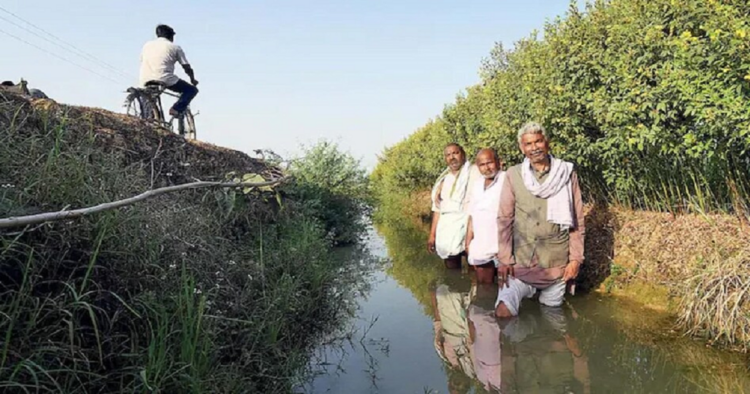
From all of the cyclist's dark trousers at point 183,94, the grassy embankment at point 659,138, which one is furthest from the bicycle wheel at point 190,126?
the grassy embankment at point 659,138

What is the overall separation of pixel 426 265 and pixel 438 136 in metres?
6.67

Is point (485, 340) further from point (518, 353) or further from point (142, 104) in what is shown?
point (142, 104)

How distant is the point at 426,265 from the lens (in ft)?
22.9

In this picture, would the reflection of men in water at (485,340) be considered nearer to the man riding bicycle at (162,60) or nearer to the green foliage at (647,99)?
the green foliage at (647,99)

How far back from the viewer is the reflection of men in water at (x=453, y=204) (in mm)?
5773

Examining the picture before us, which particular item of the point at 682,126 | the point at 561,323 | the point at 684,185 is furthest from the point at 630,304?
the point at 682,126

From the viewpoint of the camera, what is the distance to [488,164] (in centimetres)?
502

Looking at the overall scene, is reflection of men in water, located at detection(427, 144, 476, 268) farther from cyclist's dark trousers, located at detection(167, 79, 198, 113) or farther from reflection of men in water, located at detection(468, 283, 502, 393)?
cyclist's dark trousers, located at detection(167, 79, 198, 113)

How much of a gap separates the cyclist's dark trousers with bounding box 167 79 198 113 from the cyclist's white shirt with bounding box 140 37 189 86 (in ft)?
0.77

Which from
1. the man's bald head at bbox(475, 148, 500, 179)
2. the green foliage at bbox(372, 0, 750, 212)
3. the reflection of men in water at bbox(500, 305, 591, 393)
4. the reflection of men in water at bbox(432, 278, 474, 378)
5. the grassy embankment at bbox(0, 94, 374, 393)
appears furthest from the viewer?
the man's bald head at bbox(475, 148, 500, 179)

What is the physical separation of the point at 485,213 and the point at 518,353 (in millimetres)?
2003

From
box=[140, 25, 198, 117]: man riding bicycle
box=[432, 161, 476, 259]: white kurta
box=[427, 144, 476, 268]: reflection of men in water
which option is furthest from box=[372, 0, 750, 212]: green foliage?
box=[140, 25, 198, 117]: man riding bicycle

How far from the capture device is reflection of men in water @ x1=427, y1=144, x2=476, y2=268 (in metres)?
5.77

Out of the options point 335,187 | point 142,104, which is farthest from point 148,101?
point 335,187
